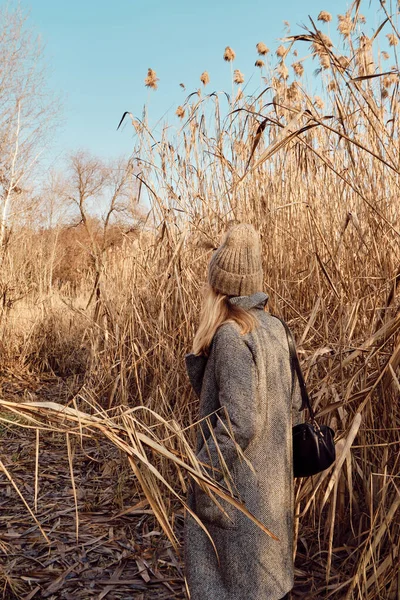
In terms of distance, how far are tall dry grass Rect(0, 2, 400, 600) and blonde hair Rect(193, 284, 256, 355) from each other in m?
0.27

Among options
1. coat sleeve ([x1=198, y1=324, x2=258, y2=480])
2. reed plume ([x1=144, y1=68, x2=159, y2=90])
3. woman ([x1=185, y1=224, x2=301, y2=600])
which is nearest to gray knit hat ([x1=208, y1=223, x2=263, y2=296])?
woman ([x1=185, y1=224, x2=301, y2=600])

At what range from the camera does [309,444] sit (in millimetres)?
1714

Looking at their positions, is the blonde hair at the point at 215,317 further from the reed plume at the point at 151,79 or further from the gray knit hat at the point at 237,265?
the reed plume at the point at 151,79

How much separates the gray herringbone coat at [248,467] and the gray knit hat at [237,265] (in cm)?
4

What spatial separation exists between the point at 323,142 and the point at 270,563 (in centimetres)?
236

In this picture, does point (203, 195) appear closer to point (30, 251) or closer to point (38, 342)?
point (38, 342)

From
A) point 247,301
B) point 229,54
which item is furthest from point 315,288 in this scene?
point 229,54

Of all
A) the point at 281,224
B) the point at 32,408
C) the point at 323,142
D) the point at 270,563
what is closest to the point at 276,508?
the point at 270,563

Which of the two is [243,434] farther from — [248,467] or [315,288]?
[315,288]

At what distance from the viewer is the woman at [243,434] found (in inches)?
60.4

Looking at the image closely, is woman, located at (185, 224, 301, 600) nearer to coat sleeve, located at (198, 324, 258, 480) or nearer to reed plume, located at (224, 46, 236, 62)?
coat sleeve, located at (198, 324, 258, 480)

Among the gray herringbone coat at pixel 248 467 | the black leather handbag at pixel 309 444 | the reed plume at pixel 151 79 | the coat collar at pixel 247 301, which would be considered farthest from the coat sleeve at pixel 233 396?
the reed plume at pixel 151 79

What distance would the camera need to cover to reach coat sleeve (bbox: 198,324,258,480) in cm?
150

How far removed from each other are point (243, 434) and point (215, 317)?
0.34 m
